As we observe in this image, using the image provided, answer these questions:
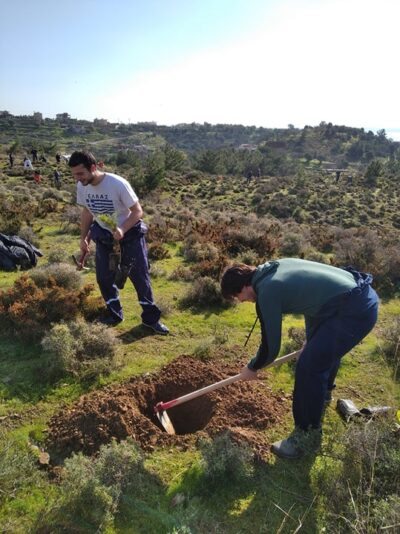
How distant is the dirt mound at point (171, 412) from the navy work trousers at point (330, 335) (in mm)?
678

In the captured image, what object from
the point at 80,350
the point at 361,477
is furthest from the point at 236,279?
the point at 80,350

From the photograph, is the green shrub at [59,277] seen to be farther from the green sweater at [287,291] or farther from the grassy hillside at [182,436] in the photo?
the green sweater at [287,291]

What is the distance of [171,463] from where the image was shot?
328cm

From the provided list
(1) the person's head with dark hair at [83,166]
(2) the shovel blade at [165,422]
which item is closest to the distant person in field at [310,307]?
(2) the shovel blade at [165,422]

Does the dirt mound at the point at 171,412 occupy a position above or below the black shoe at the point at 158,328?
below

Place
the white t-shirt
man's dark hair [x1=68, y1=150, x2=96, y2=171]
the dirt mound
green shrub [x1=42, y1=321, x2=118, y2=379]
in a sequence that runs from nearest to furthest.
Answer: the dirt mound < man's dark hair [x1=68, y1=150, x2=96, y2=171] < green shrub [x1=42, y1=321, x2=118, y2=379] < the white t-shirt

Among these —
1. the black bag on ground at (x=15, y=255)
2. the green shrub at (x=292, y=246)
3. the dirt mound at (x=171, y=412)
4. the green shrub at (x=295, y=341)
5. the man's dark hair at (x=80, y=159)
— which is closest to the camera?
the dirt mound at (x=171, y=412)

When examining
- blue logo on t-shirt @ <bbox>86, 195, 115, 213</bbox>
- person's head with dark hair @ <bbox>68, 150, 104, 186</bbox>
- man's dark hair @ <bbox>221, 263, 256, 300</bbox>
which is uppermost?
person's head with dark hair @ <bbox>68, 150, 104, 186</bbox>

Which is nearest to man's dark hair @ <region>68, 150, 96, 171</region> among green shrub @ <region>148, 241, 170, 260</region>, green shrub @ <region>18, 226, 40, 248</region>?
green shrub @ <region>148, 241, 170, 260</region>

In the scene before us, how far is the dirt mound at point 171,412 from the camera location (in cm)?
347

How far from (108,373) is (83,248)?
1.58m

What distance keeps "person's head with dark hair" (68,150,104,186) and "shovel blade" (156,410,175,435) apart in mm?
2491

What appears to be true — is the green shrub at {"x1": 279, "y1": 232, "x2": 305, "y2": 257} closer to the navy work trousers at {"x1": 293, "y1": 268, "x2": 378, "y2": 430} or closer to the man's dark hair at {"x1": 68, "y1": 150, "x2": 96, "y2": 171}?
the man's dark hair at {"x1": 68, "y1": 150, "x2": 96, "y2": 171}

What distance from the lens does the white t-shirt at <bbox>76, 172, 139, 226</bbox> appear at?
445 cm
